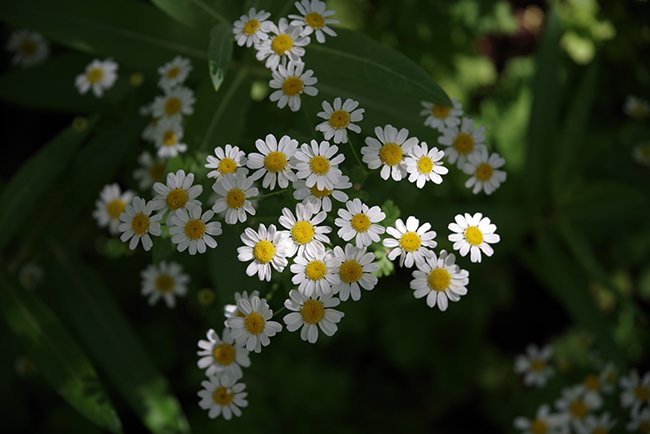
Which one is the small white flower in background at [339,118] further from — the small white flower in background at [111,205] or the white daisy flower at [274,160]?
the small white flower in background at [111,205]

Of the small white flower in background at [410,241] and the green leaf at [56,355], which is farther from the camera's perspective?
the green leaf at [56,355]

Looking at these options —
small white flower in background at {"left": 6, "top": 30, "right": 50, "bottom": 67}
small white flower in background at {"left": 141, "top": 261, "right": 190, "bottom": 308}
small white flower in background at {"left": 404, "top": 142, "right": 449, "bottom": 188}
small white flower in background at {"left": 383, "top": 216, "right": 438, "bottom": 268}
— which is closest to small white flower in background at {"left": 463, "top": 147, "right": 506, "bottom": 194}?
small white flower in background at {"left": 404, "top": 142, "right": 449, "bottom": 188}

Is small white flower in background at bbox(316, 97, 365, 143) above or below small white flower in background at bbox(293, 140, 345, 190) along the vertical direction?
above

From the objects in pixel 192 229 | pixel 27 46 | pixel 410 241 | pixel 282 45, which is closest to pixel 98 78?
pixel 27 46

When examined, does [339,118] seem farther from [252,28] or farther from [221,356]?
[221,356]

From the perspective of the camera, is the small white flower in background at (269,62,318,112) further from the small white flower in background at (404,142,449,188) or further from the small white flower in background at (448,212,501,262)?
the small white flower in background at (448,212,501,262)

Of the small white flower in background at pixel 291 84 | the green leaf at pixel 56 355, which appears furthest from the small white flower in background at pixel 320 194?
the green leaf at pixel 56 355
